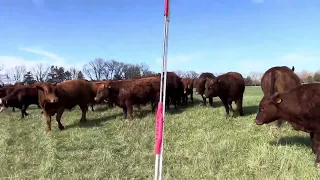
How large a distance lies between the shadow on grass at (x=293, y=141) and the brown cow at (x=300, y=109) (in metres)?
0.61

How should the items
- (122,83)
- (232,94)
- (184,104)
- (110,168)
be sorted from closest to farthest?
(110,168) → (232,94) → (122,83) → (184,104)

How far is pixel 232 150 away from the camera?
668cm

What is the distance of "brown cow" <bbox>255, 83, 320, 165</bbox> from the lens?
592 cm

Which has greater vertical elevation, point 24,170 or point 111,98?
point 111,98

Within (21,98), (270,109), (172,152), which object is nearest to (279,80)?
(270,109)

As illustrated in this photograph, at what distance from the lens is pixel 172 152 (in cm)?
698

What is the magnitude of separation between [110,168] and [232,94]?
652 centimetres

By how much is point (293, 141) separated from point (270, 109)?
1.06 metres

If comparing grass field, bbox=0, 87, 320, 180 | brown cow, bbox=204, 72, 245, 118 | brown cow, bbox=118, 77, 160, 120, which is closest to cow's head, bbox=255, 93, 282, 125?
grass field, bbox=0, 87, 320, 180

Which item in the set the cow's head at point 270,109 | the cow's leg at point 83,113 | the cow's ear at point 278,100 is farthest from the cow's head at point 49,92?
the cow's ear at point 278,100

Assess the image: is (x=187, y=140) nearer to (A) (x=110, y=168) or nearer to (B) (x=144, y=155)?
(B) (x=144, y=155)

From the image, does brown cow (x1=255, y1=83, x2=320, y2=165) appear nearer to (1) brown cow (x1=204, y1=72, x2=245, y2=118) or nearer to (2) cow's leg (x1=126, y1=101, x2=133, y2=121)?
(1) brown cow (x1=204, y1=72, x2=245, y2=118)

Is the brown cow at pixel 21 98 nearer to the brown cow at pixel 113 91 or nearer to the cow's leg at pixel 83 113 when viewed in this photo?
the cow's leg at pixel 83 113

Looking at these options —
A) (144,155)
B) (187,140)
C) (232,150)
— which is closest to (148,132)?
(187,140)
